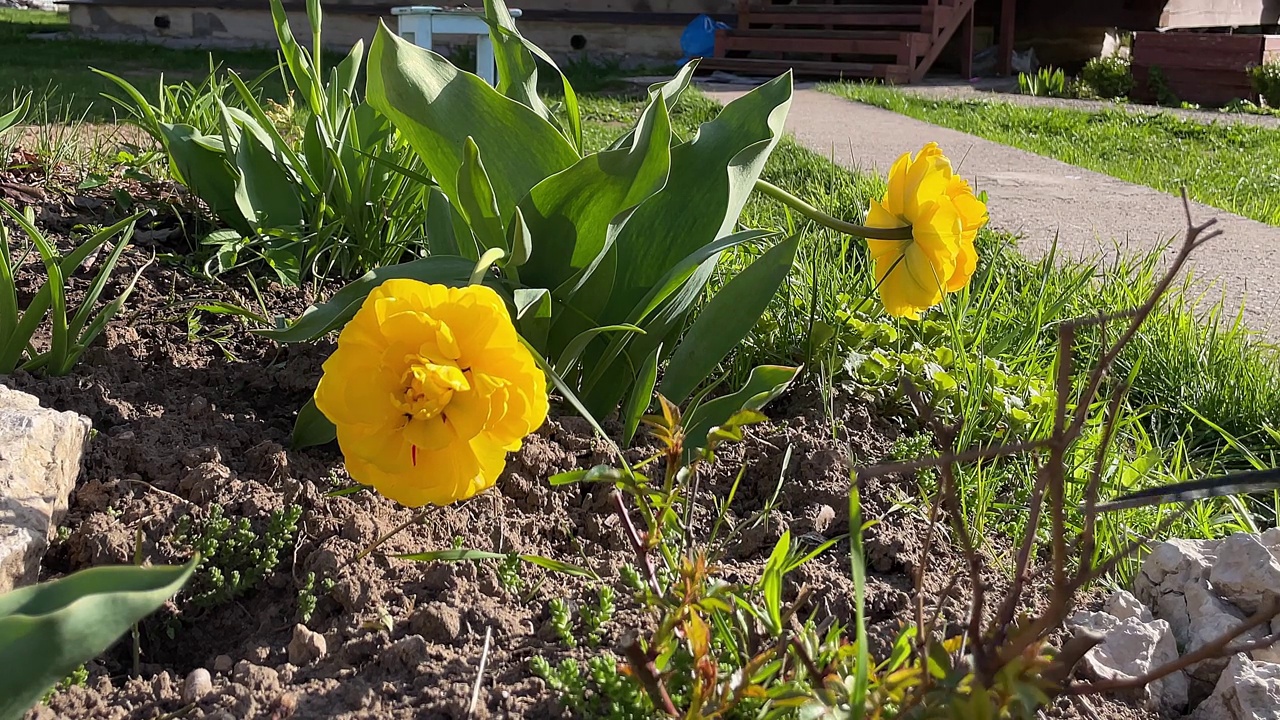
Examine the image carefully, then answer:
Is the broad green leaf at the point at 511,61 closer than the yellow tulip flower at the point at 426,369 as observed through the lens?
No

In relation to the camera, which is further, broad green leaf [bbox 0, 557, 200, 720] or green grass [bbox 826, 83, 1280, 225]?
green grass [bbox 826, 83, 1280, 225]

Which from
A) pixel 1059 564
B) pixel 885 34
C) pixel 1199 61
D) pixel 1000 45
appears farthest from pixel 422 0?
pixel 1059 564

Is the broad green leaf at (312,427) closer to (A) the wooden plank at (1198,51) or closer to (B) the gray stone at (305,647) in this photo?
(B) the gray stone at (305,647)

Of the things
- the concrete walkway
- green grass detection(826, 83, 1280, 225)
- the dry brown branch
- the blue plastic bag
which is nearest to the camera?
the dry brown branch

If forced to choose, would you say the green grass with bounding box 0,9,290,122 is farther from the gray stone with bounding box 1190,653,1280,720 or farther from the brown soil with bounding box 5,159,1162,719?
the gray stone with bounding box 1190,653,1280,720

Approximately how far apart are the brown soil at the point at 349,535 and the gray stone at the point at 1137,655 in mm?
50

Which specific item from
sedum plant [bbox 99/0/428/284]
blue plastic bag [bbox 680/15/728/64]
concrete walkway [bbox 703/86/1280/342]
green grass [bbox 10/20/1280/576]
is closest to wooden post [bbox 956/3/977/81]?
blue plastic bag [bbox 680/15/728/64]

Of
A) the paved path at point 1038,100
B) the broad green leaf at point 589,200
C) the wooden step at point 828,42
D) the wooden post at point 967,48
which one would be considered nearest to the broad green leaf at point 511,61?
the broad green leaf at point 589,200

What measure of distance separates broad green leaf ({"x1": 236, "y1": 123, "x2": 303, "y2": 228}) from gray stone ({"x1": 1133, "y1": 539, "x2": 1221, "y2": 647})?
65.8 inches

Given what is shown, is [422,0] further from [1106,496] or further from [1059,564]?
[1059,564]

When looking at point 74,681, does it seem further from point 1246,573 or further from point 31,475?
point 1246,573

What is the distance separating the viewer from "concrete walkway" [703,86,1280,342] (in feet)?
10.6

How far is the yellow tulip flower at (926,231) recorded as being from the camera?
1.53m

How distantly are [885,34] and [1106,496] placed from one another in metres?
9.29
